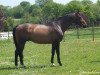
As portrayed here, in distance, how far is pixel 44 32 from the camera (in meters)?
13.4

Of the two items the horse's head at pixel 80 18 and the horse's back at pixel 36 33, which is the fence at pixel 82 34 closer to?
the horse's head at pixel 80 18

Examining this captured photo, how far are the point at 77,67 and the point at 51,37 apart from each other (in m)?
1.86

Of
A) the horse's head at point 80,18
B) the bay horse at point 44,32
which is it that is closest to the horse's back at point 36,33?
the bay horse at point 44,32

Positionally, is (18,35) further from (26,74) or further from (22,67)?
(26,74)

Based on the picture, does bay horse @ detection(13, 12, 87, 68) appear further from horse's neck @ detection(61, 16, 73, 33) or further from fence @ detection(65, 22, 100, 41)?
fence @ detection(65, 22, 100, 41)

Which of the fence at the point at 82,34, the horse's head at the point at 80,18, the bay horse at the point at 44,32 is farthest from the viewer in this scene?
the fence at the point at 82,34

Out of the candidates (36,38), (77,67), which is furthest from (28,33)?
(77,67)

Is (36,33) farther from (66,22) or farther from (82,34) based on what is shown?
(82,34)

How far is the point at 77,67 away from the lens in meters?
12.4

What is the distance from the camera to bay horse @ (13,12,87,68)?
43.2ft

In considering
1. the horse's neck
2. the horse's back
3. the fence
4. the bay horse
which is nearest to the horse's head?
the bay horse

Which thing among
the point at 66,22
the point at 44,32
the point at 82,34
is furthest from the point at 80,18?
the point at 82,34

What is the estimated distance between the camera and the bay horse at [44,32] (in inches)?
519

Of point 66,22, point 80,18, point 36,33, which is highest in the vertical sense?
point 80,18
